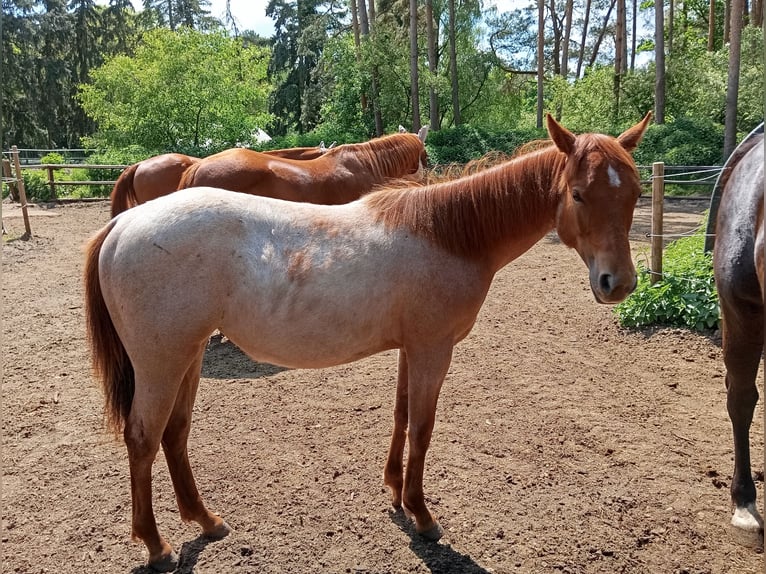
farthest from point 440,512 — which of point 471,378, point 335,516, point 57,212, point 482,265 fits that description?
point 57,212

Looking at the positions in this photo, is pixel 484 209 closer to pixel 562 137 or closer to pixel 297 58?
pixel 562 137

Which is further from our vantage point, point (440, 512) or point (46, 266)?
point (46, 266)

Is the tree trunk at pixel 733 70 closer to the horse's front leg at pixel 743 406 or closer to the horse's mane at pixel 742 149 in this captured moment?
the horse's mane at pixel 742 149

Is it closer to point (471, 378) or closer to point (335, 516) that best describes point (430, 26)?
point (471, 378)

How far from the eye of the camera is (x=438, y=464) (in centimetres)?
354

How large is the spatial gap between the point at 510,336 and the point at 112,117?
68.5ft

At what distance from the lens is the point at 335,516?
306 cm

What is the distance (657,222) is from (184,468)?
5699 millimetres

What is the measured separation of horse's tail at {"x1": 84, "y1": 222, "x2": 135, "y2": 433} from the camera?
2.65 meters

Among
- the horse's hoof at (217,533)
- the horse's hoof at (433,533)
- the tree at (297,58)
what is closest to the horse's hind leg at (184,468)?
the horse's hoof at (217,533)

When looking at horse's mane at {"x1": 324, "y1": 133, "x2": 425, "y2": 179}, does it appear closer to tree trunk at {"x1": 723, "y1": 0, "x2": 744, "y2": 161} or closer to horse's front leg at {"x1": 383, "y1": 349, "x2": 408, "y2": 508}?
horse's front leg at {"x1": 383, "y1": 349, "x2": 408, "y2": 508}

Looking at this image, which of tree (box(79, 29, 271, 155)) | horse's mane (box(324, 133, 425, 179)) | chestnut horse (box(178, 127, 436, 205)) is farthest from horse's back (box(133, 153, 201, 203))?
tree (box(79, 29, 271, 155))

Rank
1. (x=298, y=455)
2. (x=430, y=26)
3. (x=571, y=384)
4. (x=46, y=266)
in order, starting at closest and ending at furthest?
(x=298, y=455)
(x=571, y=384)
(x=46, y=266)
(x=430, y=26)

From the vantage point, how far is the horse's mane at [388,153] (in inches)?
257
